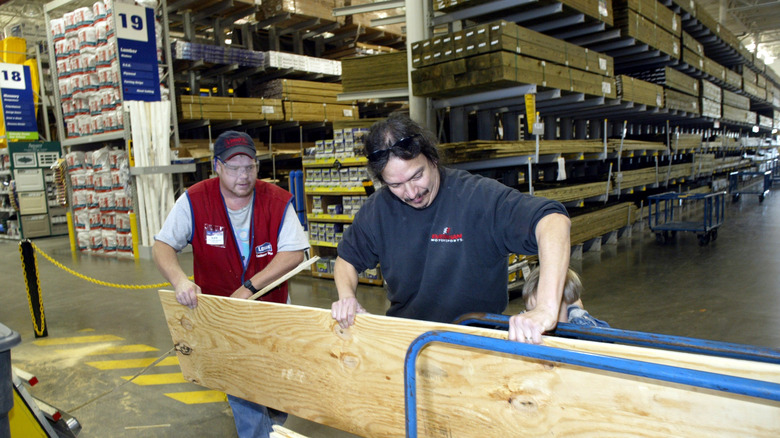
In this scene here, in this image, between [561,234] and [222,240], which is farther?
[222,240]

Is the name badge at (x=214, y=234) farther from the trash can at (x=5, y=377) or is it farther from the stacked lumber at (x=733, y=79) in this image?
the stacked lumber at (x=733, y=79)

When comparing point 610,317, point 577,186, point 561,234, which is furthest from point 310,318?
point 577,186

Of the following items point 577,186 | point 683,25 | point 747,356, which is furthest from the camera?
point 683,25

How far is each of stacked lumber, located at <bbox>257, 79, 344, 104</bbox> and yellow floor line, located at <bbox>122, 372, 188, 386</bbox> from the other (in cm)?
821

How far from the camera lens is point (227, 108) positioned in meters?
10.4

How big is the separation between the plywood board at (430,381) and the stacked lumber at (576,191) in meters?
5.03

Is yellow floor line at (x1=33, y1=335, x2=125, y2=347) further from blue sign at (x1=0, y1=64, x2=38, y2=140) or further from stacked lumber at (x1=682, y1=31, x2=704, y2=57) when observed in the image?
stacked lumber at (x1=682, y1=31, x2=704, y2=57)

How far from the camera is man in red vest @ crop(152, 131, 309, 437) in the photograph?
2.83m

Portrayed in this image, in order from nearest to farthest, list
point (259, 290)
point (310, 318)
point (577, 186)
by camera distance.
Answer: point (310, 318) < point (259, 290) < point (577, 186)

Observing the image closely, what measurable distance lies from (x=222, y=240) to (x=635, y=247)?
7928 mm

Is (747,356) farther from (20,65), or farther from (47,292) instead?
(20,65)

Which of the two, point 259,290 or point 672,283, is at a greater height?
point 259,290

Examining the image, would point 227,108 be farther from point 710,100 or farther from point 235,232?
point 710,100

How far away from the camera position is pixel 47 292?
7.32 metres
